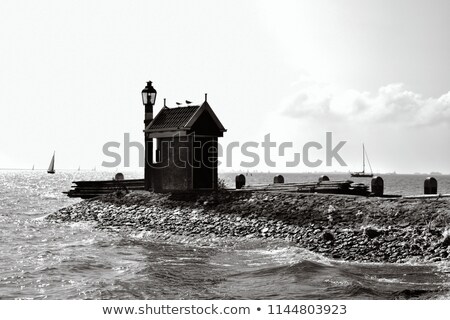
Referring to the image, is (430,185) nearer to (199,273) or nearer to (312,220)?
(312,220)

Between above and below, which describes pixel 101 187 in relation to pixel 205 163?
below

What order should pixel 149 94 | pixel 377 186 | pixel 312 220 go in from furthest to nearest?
pixel 149 94
pixel 377 186
pixel 312 220

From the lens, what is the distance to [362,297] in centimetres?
1465

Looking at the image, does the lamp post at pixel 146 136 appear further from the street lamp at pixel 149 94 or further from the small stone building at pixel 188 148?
the small stone building at pixel 188 148

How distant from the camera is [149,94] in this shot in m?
31.1

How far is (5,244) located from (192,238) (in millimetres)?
8851

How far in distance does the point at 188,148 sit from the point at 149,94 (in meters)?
4.34

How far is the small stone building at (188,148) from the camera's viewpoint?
28922 mm

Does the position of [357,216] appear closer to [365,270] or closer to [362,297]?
[365,270]

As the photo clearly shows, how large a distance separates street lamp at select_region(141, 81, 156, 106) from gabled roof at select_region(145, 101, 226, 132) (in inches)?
33.7

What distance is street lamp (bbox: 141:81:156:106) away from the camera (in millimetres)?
31031

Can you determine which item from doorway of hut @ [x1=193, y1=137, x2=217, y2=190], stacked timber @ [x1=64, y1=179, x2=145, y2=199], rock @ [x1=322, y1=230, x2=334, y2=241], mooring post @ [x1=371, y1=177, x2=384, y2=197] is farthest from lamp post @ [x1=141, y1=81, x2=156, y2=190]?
rock @ [x1=322, y1=230, x2=334, y2=241]

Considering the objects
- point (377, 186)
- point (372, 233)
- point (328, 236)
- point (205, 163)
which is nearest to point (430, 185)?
point (377, 186)

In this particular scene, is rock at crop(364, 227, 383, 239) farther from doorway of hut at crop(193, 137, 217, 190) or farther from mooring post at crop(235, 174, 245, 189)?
mooring post at crop(235, 174, 245, 189)
